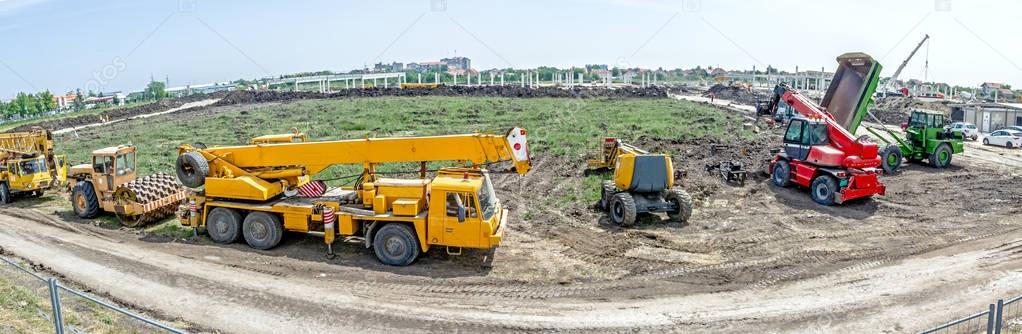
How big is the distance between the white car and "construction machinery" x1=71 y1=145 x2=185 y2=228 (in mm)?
35920

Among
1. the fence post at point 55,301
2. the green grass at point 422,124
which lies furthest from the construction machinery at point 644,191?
the fence post at point 55,301

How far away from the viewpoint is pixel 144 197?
16.4m

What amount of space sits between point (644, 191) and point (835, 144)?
6883 millimetres

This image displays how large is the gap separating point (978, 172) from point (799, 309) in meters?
17.6

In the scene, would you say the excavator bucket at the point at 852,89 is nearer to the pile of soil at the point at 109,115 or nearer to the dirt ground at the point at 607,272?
the dirt ground at the point at 607,272

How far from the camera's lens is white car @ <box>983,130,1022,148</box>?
1214 inches

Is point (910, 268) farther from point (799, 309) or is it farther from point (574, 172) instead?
point (574, 172)

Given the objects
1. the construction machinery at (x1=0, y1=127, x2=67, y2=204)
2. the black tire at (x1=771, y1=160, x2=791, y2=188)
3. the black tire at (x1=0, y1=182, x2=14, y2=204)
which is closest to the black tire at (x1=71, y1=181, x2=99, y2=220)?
the construction machinery at (x1=0, y1=127, x2=67, y2=204)

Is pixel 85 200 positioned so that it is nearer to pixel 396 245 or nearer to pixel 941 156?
pixel 396 245

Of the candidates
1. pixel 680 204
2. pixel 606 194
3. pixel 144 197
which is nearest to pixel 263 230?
pixel 144 197

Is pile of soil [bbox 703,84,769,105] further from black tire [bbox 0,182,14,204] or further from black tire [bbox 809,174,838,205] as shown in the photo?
black tire [bbox 0,182,14,204]

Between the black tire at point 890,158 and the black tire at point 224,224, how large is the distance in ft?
70.8

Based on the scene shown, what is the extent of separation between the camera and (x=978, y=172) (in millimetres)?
23484

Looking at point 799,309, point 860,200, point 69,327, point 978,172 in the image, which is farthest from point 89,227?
point 978,172
